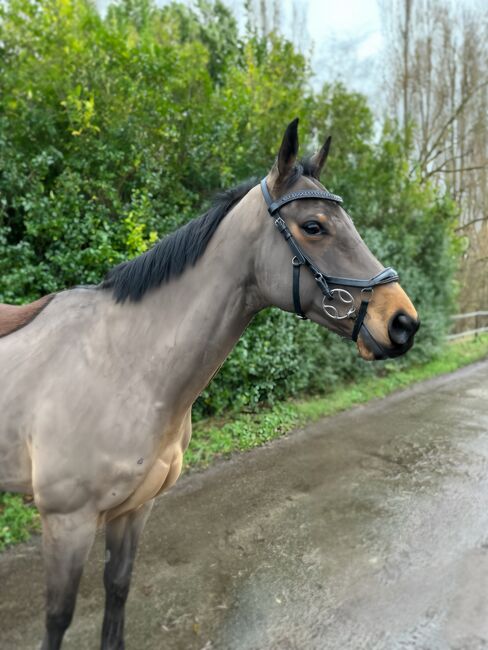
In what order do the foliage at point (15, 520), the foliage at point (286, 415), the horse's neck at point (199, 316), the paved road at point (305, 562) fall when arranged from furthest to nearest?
the foliage at point (286, 415)
the foliage at point (15, 520)
the paved road at point (305, 562)
the horse's neck at point (199, 316)

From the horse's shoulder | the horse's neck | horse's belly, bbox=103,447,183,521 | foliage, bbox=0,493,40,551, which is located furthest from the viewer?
foliage, bbox=0,493,40,551

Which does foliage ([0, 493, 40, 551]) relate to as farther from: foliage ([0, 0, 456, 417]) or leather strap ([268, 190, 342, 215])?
leather strap ([268, 190, 342, 215])

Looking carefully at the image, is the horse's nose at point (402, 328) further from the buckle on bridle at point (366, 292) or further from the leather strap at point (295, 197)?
the leather strap at point (295, 197)

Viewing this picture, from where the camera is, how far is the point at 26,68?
4.05m

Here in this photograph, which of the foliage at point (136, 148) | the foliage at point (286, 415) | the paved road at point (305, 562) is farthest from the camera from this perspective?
the foliage at point (286, 415)

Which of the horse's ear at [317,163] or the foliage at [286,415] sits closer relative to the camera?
the horse's ear at [317,163]

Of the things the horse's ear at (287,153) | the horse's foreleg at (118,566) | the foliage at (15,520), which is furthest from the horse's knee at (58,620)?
the horse's ear at (287,153)

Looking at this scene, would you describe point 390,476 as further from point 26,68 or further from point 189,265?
point 26,68

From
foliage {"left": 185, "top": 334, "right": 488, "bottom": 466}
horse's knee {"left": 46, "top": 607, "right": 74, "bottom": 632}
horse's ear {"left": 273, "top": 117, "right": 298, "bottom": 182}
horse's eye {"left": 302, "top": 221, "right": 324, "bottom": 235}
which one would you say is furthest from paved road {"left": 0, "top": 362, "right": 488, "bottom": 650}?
horse's ear {"left": 273, "top": 117, "right": 298, "bottom": 182}

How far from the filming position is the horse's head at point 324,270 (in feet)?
4.49

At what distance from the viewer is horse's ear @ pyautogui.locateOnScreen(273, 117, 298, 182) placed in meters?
1.37

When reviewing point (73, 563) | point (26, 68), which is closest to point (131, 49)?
point (26, 68)

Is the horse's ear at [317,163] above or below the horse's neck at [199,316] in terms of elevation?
above

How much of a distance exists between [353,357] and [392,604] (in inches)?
187
